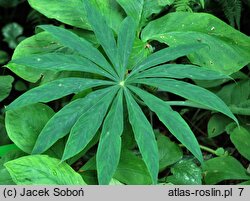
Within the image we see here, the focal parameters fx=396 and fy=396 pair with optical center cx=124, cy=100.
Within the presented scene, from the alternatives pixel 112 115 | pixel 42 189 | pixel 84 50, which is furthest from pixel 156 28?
pixel 42 189

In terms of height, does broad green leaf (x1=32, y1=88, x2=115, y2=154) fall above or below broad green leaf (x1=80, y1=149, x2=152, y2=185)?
above

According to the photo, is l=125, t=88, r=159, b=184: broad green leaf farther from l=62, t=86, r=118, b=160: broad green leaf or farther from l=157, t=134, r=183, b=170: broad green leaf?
l=157, t=134, r=183, b=170: broad green leaf

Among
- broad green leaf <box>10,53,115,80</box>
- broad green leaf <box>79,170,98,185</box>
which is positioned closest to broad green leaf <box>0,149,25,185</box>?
broad green leaf <box>79,170,98,185</box>

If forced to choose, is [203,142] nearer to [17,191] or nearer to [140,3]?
[140,3]

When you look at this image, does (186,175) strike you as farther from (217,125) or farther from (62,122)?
(62,122)

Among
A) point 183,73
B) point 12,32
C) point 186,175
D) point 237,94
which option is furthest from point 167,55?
point 12,32

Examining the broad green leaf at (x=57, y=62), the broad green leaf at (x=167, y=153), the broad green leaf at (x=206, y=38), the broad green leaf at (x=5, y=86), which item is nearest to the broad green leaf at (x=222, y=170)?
the broad green leaf at (x=167, y=153)

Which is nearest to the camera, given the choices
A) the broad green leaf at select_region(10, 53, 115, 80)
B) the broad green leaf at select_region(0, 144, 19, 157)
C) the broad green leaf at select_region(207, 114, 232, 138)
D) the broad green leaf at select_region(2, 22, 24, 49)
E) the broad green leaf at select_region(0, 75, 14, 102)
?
the broad green leaf at select_region(10, 53, 115, 80)
